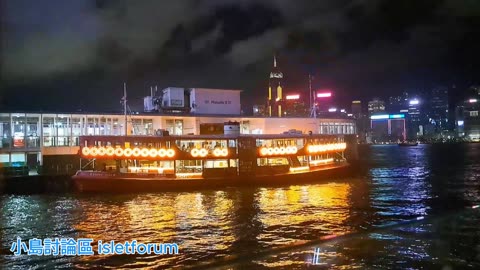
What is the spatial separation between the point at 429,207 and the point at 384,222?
8.29 m

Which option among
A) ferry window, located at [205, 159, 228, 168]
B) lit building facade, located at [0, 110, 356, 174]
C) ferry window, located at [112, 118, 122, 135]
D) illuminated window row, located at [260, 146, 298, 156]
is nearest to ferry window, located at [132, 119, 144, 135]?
lit building facade, located at [0, 110, 356, 174]

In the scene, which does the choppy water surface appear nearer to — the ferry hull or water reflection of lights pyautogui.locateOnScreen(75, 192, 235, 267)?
water reflection of lights pyautogui.locateOnScreen(75, 192, 235, 267)

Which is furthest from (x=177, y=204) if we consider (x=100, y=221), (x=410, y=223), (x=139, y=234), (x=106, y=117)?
(x=106, y=117)

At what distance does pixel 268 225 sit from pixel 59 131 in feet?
127

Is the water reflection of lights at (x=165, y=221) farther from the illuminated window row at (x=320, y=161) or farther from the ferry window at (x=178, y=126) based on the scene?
the ferry window at (x=178, y=126)

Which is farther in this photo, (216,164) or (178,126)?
(178,126)

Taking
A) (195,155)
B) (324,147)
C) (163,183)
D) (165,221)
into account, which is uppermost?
(324,147)

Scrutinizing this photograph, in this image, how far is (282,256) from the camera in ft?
52.5

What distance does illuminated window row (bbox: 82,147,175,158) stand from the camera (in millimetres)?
39719

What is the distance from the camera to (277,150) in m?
44.2

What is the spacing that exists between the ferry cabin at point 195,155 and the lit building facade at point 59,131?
644 centimetres

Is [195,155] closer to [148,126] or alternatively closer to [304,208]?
[304,208]

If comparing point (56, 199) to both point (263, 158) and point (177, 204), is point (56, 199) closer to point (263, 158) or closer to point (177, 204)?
point (177, 204)

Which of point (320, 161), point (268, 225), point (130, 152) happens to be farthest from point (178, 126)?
point (268, 225)
